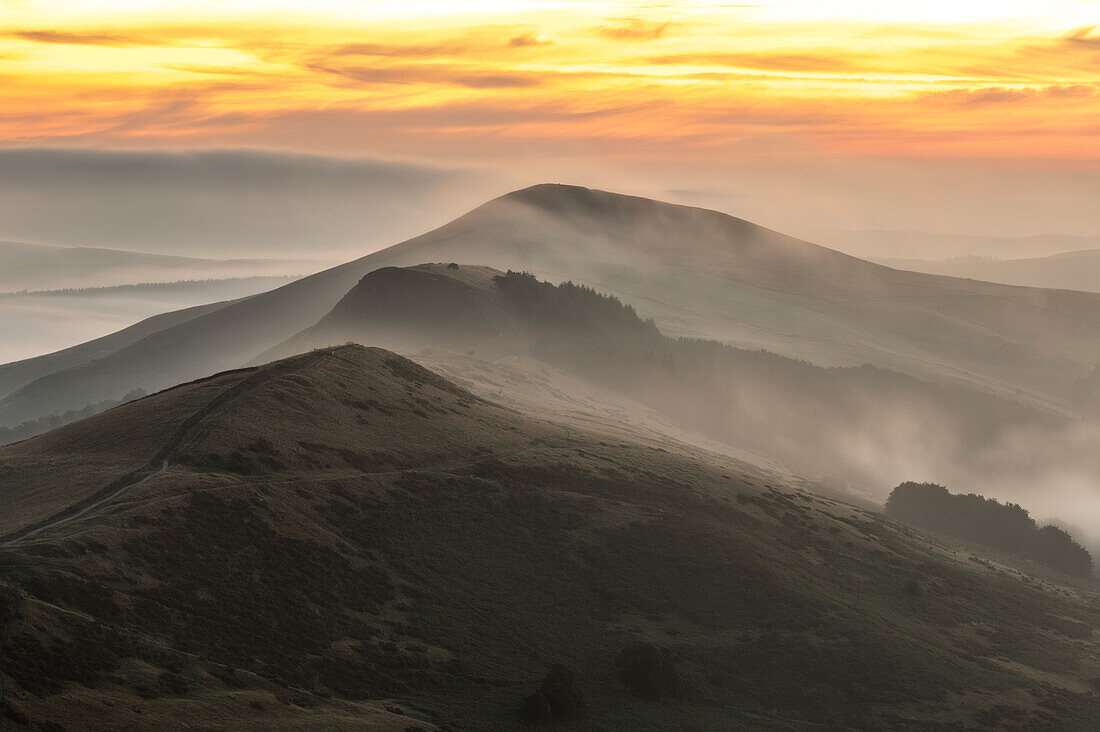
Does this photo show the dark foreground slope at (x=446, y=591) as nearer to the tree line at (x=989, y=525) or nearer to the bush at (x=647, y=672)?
Result: the bush at (x=647, y=672)

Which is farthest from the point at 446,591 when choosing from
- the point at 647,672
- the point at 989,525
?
the point at 989,525

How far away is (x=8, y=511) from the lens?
75562 mm

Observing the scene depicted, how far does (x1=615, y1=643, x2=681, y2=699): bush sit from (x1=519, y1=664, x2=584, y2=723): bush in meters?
4.90

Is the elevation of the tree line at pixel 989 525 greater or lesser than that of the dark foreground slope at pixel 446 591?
lesser

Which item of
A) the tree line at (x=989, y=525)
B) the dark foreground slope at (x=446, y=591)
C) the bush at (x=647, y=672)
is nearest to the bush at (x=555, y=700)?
the dark foreground slope at (x=446, y=591)

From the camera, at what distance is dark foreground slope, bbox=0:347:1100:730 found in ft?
183

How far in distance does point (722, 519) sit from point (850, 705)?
28.3 m

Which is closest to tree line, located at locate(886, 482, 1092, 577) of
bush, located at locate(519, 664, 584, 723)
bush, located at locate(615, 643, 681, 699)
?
bush, located at locate(615, 643, 681, 699)

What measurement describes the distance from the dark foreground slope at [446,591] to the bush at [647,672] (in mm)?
969

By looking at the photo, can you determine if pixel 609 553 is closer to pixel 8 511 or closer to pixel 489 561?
pixel 489 561

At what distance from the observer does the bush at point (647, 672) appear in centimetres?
6931

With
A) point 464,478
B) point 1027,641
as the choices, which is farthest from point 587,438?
point 1027,641

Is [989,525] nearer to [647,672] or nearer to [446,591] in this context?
[647,672]

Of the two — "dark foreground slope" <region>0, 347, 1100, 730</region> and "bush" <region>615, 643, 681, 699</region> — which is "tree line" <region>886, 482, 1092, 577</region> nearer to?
"dark foreground slope" <region>0, 347, 1100, 730</region>
